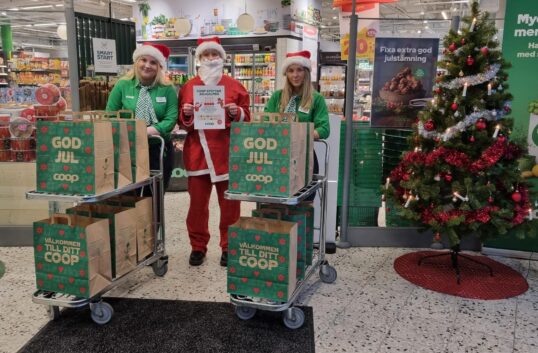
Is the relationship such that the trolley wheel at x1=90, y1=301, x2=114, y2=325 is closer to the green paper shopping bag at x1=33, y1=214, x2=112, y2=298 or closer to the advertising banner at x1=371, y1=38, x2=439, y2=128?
the green paper shopping bag at x1=33, y1=214, x2=112, y2=298

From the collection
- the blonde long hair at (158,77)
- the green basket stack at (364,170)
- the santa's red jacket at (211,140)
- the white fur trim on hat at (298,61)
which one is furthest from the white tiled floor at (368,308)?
the white fur trim on hat at (298,61)

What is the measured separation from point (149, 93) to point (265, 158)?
1.26 m

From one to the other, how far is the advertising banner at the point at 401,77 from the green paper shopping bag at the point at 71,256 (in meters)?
2.45

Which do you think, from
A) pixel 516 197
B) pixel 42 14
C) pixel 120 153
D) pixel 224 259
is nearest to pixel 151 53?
pixel 120 153

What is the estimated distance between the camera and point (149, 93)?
324 centimetres

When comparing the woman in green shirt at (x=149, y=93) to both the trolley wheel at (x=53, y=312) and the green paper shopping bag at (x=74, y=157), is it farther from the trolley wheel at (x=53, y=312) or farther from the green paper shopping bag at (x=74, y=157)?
the trolley wheel at (x=53, y=312)

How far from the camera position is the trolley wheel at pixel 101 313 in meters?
2.60

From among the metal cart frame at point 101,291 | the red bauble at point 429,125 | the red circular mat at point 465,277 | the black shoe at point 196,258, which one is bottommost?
the red circular mat at point 465,277

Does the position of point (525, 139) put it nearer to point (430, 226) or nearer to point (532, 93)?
point (532, 93)

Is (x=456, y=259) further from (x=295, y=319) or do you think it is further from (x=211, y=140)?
(x=211, y=140)

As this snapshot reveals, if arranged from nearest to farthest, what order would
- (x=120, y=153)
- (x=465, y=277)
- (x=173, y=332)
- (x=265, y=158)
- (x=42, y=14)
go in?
1. (x=265, y=158)
2. (x=173, y=332)
3. (x=120, y=153)
4. (x=465, y=277)
5. (x=42, y=14)

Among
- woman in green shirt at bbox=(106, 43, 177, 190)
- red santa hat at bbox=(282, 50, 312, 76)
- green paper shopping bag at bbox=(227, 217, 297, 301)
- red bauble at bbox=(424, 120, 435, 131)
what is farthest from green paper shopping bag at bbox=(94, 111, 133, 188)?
red bauble at bbox=(424, 120, 435, 131)

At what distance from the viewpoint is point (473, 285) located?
3.23 metres

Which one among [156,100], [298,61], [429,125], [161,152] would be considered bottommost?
[161,152]
